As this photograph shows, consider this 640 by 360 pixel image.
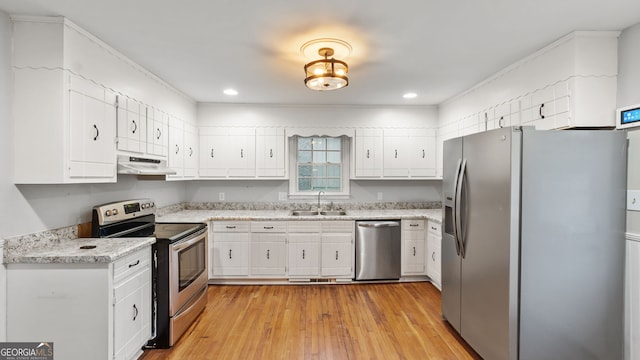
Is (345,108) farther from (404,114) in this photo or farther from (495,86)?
(495,86)

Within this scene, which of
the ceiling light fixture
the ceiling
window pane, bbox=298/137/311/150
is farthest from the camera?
window pane, bbox=298/137/311/150

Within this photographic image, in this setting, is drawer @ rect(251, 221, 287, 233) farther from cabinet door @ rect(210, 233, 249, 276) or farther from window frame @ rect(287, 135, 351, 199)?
window frame @ rect(287, 135, 351, 199)

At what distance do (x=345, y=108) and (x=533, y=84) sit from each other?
2306 millimetres

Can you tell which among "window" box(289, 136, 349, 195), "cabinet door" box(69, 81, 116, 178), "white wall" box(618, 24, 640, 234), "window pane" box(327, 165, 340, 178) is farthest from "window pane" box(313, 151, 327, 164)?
"white wall" box(618, 24, 640, 234)

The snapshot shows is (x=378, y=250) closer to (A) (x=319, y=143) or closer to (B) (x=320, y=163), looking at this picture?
(B) (x=320, y=163)

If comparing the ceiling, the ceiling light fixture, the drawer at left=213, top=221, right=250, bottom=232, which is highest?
the ceiling

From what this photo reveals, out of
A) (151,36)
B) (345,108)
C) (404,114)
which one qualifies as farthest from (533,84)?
(151,36)

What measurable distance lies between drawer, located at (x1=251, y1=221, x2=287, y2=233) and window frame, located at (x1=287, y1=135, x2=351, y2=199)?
2.42 feet

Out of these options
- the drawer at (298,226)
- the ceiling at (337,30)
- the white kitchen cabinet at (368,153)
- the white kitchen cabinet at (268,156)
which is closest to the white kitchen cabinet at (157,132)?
the ceiling at (337,30)

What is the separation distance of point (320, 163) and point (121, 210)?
2703mm

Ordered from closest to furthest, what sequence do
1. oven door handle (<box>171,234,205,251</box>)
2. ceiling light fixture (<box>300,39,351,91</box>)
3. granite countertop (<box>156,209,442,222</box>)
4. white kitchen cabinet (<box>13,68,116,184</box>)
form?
white kitchen cabinet (<box>13,68,116,184</box>) < ceiling light fixture (<box>300,39,351,91</box>) < oven door handle (<box>171,234,205,251</box>) < granite countertop (<box>156,209,442,222</box>)

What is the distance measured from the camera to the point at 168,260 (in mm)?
2385

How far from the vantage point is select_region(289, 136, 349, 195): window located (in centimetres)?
454

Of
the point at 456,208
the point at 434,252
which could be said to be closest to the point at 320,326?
the point at 456,208
